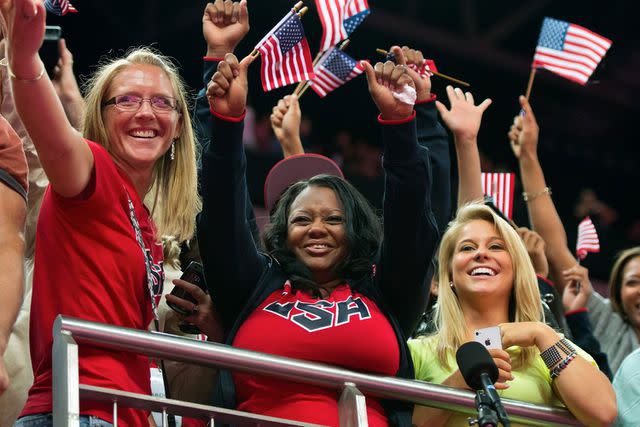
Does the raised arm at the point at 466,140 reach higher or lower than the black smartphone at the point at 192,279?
higher

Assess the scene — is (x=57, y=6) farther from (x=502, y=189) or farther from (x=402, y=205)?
(x=502, y=189)

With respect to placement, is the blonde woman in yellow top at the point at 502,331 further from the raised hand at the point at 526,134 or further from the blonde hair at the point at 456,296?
the raised hand at the point at 526,134

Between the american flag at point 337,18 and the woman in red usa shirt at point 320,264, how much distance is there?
1373mm

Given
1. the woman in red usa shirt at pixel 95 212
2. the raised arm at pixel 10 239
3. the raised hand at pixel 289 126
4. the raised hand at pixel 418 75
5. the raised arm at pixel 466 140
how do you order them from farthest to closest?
1. the raised hand at pixel 289 126
2. the raised arm at pixel 466 140
3. the raised hand at pixel 418 75
4. the woman in red usa shirt at pixel 95 212
5. the raised arm at pixel 10 239

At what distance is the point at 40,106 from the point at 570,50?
136 inches

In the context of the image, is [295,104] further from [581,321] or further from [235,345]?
[235,345]

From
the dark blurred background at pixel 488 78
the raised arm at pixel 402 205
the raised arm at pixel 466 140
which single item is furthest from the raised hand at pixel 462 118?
the dark blurred background at pixel 488 78

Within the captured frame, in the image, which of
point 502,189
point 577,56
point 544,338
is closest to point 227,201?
point 544,338

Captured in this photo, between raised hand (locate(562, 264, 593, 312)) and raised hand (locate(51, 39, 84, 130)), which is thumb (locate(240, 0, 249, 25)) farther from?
raised hand (locate(562, 264, 593, 312))

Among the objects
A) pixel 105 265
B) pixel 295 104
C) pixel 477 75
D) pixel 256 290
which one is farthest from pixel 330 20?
pixel 477 75

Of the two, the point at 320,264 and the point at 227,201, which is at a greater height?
the point at 227,201

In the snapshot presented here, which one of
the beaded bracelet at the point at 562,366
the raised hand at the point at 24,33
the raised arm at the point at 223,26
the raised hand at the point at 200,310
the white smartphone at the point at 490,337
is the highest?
the raised arm at the point at 223,26

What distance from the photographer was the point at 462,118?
447cm

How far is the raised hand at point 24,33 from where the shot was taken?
2.37 m
